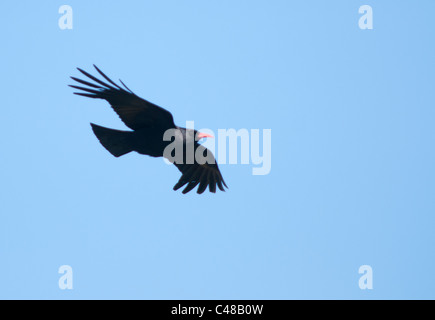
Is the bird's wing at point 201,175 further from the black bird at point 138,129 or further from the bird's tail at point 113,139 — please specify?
the bird's tail at point 113,139

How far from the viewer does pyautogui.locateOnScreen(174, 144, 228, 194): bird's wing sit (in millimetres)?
12547

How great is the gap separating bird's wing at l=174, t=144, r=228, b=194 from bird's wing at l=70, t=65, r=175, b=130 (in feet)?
4.46

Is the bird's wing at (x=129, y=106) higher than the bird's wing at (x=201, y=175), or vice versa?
the bird's wing at (x=129, y=106)

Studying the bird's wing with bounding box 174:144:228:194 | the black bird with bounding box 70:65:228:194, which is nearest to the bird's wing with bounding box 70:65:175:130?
the black bird with bounding box 70:65:228:194

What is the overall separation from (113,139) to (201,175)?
6.11ft

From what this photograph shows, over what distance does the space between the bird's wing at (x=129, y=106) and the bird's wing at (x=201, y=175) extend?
1.36 m

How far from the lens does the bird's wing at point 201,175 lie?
41.2 ft

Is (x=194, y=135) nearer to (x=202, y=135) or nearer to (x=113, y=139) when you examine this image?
(x=202, y=135)

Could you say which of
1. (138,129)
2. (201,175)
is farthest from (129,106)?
(201,175)

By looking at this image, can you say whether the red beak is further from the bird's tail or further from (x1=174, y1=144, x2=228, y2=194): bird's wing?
the bird's tail

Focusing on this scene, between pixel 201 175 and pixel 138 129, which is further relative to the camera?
pixel 201 175

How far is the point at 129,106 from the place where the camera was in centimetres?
1121

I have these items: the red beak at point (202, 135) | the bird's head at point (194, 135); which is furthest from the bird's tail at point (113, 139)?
the red beak at point (202, 135)
